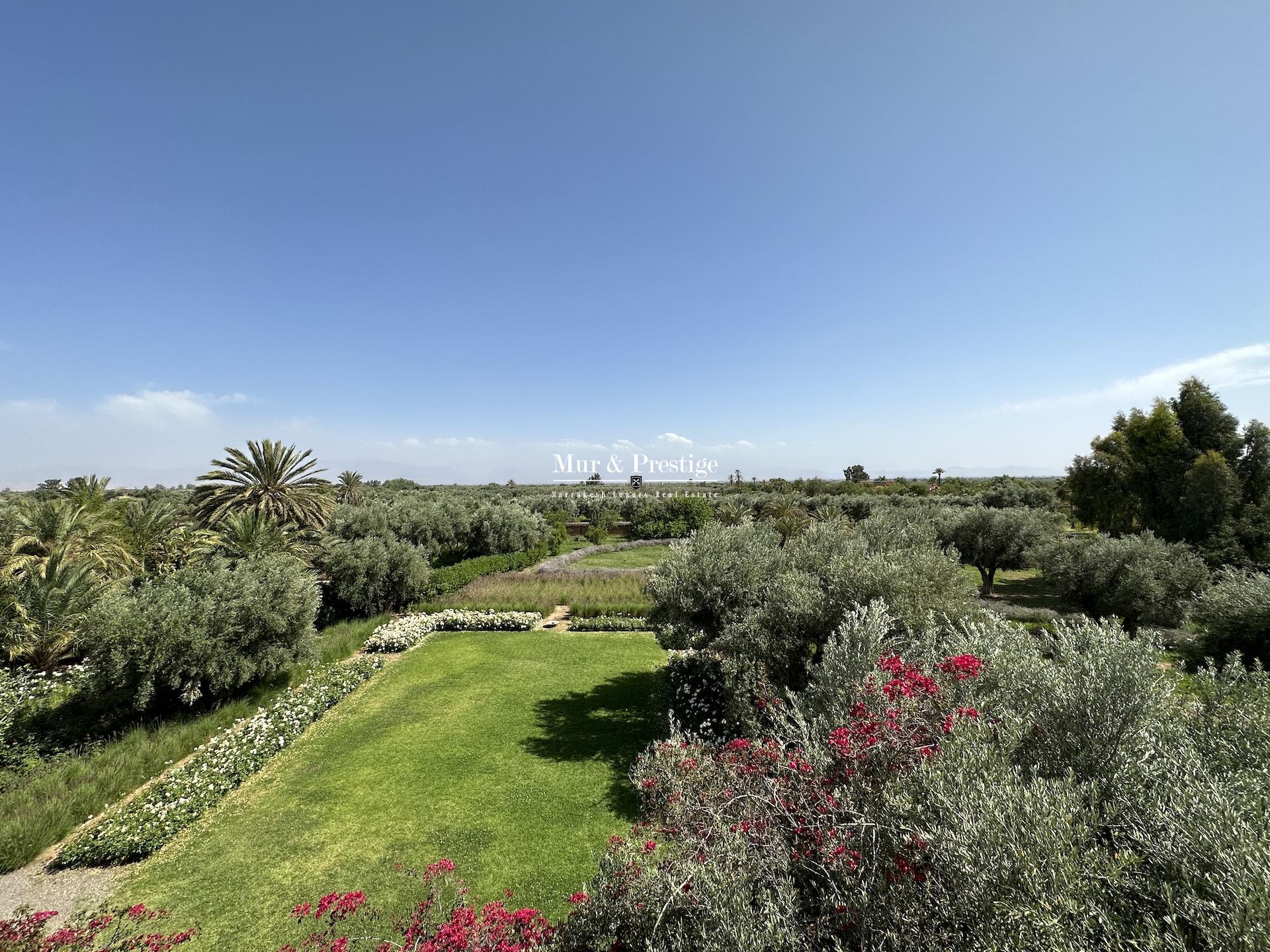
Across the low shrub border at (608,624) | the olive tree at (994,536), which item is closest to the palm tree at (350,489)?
the low shrub border at (608,624)

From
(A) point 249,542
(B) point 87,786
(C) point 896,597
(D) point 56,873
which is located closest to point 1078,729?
(C) point 896,597

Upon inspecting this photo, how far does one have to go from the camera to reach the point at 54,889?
638 centimetres

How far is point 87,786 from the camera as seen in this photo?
8.09 metres

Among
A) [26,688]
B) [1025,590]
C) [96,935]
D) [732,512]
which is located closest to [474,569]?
[26,688]

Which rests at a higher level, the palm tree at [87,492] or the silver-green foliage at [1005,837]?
the palm tree at [87,492]

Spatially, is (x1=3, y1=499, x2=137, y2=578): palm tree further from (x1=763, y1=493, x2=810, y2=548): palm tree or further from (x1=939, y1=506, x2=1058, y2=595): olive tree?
(x1=939, y1=506, x2=1058, y2=595): olive tree

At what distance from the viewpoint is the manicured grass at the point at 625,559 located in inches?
1338

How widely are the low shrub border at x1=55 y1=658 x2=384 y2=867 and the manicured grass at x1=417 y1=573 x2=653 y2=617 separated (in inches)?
348

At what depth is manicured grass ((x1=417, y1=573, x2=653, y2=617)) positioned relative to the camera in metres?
20.9

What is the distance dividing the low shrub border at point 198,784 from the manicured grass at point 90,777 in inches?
12.7

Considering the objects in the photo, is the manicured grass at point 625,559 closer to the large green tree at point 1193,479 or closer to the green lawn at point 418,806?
the green lawn at point 418,806

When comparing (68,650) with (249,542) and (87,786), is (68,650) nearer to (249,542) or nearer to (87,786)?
(249,542)

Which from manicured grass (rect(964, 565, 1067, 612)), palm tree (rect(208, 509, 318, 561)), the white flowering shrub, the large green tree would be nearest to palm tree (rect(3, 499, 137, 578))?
palm tree (rect(208, 509, 318, 561))

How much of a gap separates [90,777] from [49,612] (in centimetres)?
808
